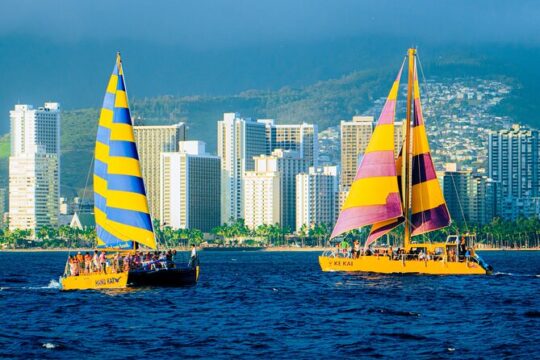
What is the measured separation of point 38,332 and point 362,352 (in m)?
15.9

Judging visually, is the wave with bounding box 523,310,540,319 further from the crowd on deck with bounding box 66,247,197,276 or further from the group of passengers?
the group of passengers

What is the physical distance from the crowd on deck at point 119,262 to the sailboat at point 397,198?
21.5 meters

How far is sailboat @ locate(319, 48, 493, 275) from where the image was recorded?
9956cm

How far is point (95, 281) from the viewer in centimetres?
8131

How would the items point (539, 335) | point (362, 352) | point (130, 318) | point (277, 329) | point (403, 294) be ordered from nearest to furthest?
point (362, 352)
point (539, 335)
point (277, 329)
point (130, 318)
point (403, 294)

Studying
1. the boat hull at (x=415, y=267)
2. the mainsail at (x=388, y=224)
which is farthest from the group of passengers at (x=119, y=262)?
the mainsail at (x=388, y=224)

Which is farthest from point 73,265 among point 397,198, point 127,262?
point 397,198

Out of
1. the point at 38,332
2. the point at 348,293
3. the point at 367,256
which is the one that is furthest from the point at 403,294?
the point at 38,332

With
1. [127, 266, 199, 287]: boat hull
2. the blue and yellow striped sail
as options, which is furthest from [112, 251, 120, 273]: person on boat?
the blue and yellow striped sail

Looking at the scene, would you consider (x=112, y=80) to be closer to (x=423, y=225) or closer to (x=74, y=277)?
(x=74, y=277)

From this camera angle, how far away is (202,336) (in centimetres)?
5925

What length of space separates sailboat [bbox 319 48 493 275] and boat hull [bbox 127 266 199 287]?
61.1ft

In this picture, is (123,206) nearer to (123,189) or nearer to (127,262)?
(123,189)

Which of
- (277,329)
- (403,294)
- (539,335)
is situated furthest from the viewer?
(403,294)
